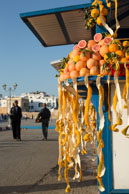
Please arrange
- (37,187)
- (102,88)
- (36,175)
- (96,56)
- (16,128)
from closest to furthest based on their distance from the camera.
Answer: (102,88), (96,56), (37,187), (36,175), (16,128)

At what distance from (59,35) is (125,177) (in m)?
3.89

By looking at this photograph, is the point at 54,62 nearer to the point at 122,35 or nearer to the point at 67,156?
the point at 122,35

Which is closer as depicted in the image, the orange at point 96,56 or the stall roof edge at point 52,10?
the orange at point 96,56

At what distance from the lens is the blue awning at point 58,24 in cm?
463

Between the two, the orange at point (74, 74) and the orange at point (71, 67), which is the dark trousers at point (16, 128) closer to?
the orange at point (71, 67)

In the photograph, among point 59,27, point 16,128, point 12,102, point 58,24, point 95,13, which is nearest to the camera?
point 95,13

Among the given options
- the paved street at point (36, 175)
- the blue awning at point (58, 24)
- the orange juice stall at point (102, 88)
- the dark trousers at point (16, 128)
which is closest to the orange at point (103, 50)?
the orange juice stall at point (102, 88)

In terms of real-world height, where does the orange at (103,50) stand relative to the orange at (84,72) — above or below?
above

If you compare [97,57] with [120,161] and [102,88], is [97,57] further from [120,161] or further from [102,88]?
[120,161]

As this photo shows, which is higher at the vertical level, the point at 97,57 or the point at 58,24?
the point at 58,24

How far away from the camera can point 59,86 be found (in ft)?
13.2

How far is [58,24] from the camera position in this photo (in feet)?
18.1

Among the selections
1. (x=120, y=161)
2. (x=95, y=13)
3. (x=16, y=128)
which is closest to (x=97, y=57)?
(x=95, y=13)

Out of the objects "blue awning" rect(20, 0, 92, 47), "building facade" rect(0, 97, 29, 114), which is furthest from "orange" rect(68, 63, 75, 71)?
"building facade" rect(0, 97, 29, 114)
